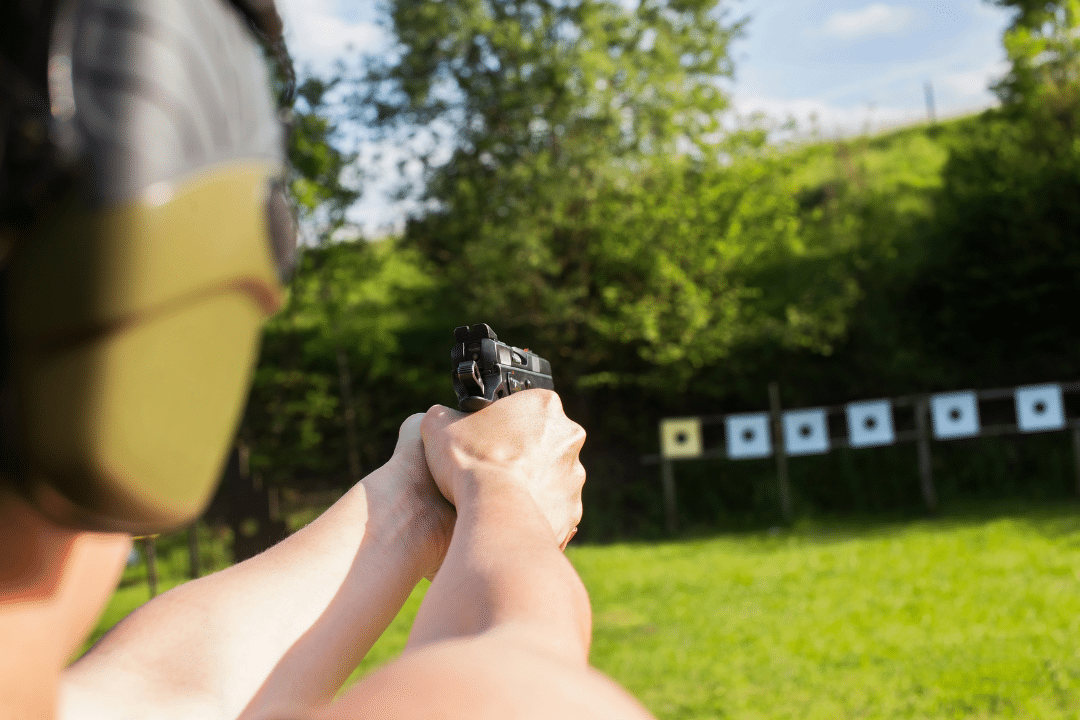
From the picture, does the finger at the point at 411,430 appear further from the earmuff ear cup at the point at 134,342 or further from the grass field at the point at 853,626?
the grass field at the point at 853,626

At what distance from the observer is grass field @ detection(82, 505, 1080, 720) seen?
316 centimetres

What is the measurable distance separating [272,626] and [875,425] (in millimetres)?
8666

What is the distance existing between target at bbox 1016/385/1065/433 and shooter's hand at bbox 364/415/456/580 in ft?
27.7

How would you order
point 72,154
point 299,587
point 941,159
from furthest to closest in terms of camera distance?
1. point 941,159
2. point 299,587
3. point 72,154

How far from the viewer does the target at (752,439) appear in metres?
8.79

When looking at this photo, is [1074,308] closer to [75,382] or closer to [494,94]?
[494,94]

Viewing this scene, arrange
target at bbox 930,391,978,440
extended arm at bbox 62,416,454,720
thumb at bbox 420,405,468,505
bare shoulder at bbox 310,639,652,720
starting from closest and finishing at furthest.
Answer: bare shoulder at bbox 310,639,652,720 → extended arm at bbox 62,416,454,720 → thumb at bbox 420,405,468,505 → target at bbox 930,391,978,440

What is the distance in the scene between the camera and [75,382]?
0.36 m

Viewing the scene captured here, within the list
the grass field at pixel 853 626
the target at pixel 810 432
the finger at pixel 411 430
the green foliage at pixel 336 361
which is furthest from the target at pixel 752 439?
the finger at pixel 411 430

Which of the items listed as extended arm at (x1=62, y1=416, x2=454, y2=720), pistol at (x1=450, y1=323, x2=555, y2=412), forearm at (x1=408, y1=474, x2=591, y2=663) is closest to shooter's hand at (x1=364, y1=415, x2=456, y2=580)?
extended arm at (x1=62, y1=416, x2=454, y2=720)

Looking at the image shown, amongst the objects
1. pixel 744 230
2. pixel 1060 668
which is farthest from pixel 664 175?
pixel 1060 668

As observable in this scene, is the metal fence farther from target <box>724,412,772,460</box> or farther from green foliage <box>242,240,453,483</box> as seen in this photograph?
green foliage <box>242,240,453,483</box>

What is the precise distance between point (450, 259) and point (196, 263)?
10142 millimetres

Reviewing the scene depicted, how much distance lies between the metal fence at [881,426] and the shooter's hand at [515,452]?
7566 millimetres
